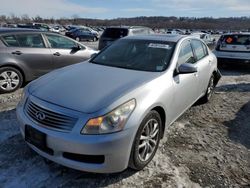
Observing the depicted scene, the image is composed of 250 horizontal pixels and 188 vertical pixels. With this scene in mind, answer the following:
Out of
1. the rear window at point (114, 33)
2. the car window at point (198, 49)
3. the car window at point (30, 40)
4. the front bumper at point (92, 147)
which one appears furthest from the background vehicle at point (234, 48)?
the front bumper at point (92, 147)

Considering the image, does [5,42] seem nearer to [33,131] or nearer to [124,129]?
[33,131]

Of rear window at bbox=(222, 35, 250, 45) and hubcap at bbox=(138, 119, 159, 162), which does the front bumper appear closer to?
hubcap at bbox=(138, 119, 159, 162)

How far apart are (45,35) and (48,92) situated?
4.10 m

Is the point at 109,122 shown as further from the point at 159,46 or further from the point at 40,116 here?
the point at 159,46

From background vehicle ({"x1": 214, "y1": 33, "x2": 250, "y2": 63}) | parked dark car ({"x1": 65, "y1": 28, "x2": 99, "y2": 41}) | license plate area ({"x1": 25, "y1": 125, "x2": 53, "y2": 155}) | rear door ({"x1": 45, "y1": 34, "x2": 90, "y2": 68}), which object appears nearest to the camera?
license plate area ({"x1": 25, "y1": 125, "x2": 53, "y2": 155})

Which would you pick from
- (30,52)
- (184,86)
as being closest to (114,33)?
(30,52)

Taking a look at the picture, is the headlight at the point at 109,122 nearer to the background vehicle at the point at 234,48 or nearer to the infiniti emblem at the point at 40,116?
the infiniti emblem at the point at 40,116

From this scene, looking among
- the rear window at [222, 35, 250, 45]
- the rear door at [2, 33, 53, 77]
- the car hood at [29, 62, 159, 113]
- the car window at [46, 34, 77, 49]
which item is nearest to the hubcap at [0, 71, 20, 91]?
the rear door at [2, 33, 53, 77]

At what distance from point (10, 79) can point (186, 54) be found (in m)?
4.00

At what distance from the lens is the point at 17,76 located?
243 inches

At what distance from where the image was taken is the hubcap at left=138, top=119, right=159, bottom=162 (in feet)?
10.1

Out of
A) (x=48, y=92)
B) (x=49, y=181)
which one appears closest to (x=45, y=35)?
(x=48, y=92)

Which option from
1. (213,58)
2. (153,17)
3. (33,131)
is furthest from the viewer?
(153,17)

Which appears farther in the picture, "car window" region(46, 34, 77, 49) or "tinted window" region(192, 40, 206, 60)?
"car window" region(46, 34, 77, 49)
